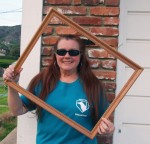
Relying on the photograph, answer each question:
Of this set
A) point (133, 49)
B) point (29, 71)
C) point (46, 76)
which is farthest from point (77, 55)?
point (133, 49)

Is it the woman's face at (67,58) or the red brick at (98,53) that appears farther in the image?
the red brick at (98,53)

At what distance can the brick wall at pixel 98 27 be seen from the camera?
295 centimetres

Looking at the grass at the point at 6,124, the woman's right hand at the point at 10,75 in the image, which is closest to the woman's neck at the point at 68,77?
the woman's right hand at the point at 10,75

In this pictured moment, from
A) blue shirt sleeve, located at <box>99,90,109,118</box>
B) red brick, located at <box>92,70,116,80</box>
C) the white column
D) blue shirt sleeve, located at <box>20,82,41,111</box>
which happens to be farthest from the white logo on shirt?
the white column

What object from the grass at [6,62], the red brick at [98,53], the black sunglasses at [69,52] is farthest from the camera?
the red brick at [98,53]

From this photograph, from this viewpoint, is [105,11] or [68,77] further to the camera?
[105,11]

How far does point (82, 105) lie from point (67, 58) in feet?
1.09

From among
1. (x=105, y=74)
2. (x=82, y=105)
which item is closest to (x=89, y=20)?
(x=105, y=74)

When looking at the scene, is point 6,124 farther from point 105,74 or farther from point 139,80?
point 105,74

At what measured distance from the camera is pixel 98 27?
2.96m

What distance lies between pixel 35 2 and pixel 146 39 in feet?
3.39

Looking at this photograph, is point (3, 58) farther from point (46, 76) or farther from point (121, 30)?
point (121, 30)

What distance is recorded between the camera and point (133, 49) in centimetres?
320

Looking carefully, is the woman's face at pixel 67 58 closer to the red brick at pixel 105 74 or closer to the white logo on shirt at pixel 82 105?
the white logo on shirt at pixel 82 105
